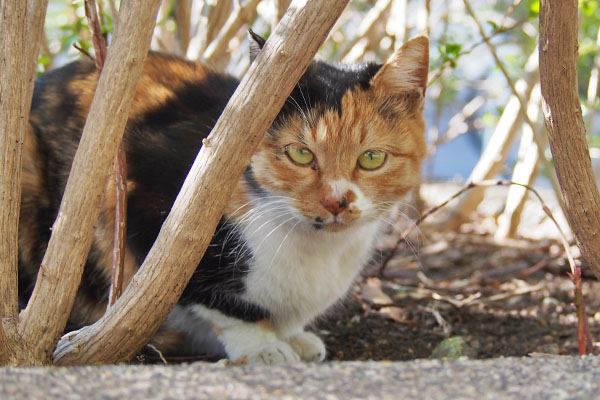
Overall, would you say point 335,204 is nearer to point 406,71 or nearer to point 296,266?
point 296,266

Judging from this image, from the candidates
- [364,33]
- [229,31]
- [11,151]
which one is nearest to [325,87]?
[11,151]

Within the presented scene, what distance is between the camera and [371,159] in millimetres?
1994

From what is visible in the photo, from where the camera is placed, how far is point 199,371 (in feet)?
4.39

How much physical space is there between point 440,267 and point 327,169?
6.29 ft

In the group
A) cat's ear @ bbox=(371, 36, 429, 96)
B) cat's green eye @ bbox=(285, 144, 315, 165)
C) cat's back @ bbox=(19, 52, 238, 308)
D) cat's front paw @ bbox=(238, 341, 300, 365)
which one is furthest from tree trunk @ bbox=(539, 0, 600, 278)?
cat's back @ bbox=(19, 52, 238, 308)

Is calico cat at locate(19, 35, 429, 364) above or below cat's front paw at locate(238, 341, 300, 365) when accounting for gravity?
above

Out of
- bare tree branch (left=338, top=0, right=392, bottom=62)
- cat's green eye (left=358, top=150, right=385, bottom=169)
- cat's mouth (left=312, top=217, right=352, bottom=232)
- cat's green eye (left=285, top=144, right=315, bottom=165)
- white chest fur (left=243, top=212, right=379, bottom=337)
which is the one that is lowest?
white chest fur (left=243, top=212, right=379, bottom=337)

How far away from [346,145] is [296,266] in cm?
41

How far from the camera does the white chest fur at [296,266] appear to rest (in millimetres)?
2025

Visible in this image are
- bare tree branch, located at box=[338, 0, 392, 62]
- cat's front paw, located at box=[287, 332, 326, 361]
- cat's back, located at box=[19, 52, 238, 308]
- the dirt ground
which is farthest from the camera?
bare tree branch, located at box=[338, 0, 392, 62]

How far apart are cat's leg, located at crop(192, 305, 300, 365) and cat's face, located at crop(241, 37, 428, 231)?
40 cm

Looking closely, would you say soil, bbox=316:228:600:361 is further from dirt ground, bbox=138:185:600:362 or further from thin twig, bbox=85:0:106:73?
thin twig, bbox=85:0:106:73

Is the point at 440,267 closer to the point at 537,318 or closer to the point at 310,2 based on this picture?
the point at 537,318

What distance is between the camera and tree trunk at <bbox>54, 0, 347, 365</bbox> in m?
1.38
